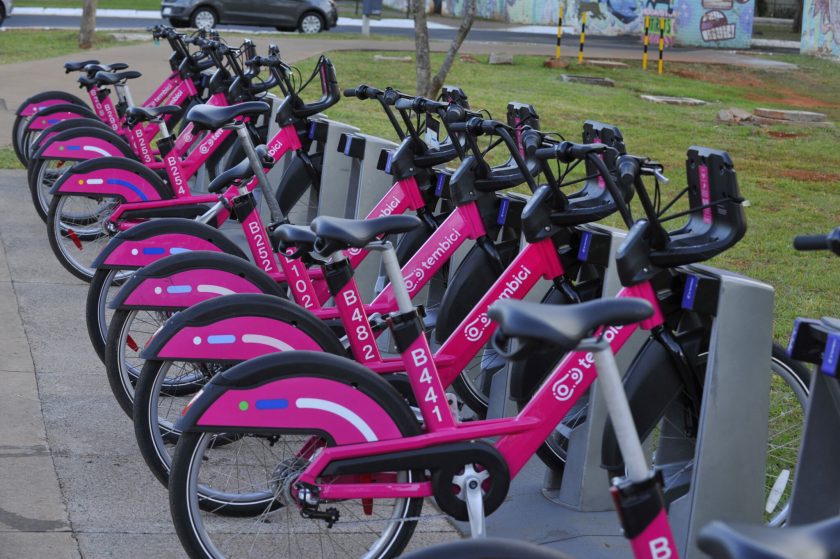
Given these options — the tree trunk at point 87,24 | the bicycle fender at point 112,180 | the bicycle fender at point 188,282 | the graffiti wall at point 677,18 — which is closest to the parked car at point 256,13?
the graffiti wall at point 677,18

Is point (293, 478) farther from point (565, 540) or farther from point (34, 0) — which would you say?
point (34, 0)

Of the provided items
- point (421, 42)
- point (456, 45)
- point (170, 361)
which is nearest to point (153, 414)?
point (170, 361)

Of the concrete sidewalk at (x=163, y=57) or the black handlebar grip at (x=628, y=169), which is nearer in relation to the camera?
the black handlebar grip at (x=628, y=169)

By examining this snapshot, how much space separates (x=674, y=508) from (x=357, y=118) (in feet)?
34.9

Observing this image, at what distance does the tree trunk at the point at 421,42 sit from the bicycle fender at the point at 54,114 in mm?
4753

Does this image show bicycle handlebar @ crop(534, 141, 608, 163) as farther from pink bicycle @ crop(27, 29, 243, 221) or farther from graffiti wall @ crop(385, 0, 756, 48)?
graffiti wall @ crop(385, 0, 756, 48)

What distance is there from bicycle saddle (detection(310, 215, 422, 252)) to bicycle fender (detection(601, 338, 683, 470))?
89 centimetres

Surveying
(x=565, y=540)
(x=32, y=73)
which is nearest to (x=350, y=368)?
(x=565, y=540)

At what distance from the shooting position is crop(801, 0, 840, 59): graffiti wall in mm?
29188

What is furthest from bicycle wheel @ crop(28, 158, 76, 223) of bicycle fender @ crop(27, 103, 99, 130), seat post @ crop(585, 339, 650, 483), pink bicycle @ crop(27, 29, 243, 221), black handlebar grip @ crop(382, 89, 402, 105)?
seat post @ crop(585, 339, 650, 483)

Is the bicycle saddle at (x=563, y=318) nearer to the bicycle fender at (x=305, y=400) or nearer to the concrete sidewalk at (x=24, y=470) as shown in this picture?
the bicycle fender at (x=305, y=400)

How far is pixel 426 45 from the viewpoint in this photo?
13.3 meters

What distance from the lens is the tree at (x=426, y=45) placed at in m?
12.8

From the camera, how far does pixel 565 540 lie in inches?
165
